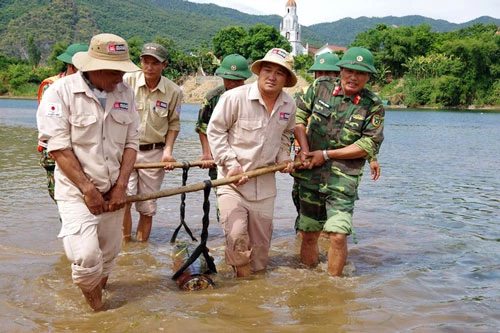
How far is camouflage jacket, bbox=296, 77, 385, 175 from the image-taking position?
17.2 ft

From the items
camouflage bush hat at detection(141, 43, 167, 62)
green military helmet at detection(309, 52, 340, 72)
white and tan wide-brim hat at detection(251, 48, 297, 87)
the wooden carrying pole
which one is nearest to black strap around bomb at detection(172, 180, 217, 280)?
the wooden carrying pole

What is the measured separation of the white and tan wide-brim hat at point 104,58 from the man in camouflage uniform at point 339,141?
80.9 inches

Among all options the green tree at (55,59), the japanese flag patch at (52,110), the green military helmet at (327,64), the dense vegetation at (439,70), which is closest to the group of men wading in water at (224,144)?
the japanese flag patch at (52,110)

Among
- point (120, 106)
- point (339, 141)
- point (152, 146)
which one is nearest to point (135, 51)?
point (152, 146)

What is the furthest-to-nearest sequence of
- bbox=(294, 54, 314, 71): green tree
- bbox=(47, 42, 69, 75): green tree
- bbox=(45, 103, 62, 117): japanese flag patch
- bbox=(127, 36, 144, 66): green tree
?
1. bbox=(294, 54, 314, 71): green tree
2. bbox=(127, 36, 144, 66): green tree
3. bbox=(47, 42, 69, 75): green tree
4. bbox=(45, 103, 62, 117): japanese flag patch

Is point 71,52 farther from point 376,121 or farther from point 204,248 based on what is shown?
point 376,121

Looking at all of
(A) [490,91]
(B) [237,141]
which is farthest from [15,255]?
(A) [490,91]

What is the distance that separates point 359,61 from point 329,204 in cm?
145

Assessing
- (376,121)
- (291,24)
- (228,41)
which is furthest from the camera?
(291,24)

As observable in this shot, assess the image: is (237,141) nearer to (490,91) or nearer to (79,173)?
(79,173)

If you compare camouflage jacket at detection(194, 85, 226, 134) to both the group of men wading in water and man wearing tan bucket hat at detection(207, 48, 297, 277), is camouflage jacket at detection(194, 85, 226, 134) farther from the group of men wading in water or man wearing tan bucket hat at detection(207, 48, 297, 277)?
man wearing tan bucket hat at detection(207, 48, 297, 277)

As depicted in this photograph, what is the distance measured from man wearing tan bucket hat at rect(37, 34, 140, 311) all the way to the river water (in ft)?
1.97

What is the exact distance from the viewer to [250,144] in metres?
5.10

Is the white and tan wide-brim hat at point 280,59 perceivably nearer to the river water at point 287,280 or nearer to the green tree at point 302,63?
the river water at point 287,280
